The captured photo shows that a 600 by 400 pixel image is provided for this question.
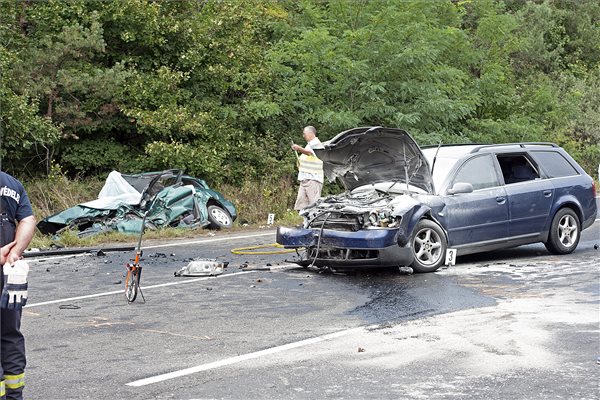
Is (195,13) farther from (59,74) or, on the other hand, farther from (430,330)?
(430,330)

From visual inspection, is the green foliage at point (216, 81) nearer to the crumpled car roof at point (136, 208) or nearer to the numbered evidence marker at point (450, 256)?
the crumpled car roof at point (136, 208)

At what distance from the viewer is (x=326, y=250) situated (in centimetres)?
1195

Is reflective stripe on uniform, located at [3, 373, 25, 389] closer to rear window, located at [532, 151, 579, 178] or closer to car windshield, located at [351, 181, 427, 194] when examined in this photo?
car windshield, located at [351, 181, 427, 194]

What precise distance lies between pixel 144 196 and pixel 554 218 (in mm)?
7810

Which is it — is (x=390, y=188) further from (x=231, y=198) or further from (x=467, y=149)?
(x=231, y=198)

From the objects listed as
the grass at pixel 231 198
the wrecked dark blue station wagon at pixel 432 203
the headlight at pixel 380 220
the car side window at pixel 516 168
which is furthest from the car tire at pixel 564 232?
the grass at pixel 231 198

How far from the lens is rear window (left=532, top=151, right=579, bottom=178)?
13.9 meters

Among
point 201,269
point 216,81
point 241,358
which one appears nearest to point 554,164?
point 201,269

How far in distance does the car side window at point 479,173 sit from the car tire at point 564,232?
1.19 m

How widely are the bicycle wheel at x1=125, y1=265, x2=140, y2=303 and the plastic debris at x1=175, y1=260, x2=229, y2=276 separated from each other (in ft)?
6.67

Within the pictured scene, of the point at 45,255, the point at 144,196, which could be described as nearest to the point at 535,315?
the point at 45,255

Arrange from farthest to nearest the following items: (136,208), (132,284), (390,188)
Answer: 1. (136,208)
2. (390,188)
3. (132,284)

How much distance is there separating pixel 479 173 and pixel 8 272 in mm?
8497

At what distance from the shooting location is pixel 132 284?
9961mm
